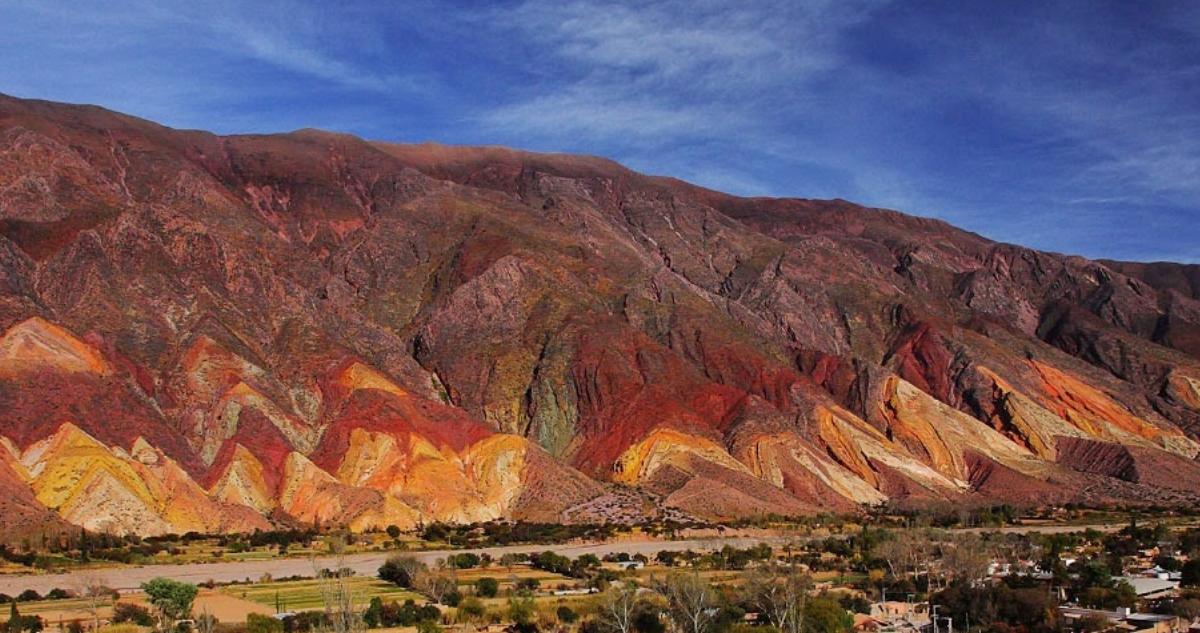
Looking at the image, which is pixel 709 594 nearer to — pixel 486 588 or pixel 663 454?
pixel 486 588

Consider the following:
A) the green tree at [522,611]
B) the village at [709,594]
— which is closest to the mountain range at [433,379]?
the village at [709,594]

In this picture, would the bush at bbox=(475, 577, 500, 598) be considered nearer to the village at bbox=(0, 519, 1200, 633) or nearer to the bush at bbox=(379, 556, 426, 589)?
the village at bbox=(0, 519, 1200, 633)

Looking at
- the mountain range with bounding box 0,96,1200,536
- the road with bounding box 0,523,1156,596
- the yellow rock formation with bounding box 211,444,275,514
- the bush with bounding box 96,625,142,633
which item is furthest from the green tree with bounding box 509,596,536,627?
the yellow rock formation with bounding box 211,444,275,514

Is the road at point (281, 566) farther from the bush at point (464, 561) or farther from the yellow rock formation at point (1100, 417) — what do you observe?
the yellow rock formation at point (1100, 417)

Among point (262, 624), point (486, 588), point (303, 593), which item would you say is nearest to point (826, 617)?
point (486, 588)

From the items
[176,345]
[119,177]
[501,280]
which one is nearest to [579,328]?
[501,280]
